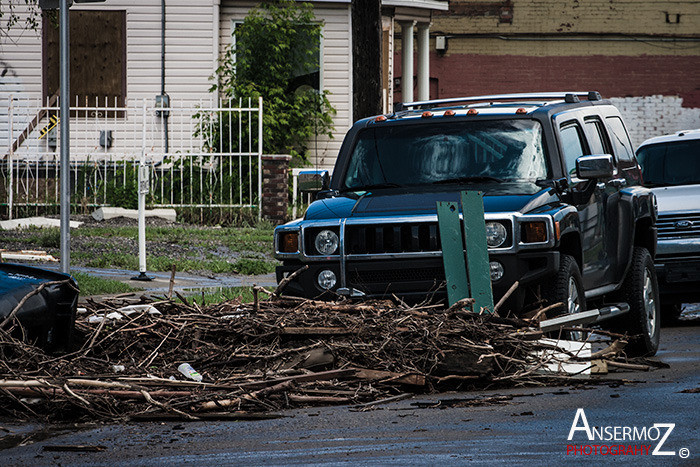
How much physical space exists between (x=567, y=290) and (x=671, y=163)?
612 cm

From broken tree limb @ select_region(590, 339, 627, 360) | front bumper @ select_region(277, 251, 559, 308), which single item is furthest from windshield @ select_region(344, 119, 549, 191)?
broken tree limb @ select_region(590, 339, 627, 360)

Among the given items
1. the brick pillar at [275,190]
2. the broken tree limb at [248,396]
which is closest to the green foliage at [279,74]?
the brick pillar at [275,190]

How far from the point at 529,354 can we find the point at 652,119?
1302 inches

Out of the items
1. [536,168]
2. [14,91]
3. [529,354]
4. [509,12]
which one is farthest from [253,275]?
[509,12]

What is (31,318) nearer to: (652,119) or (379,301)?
(379,301)

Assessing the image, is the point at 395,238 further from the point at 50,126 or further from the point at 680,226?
the point at 50,126

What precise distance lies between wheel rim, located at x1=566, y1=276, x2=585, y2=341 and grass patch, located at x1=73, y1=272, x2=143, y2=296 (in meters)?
5.37

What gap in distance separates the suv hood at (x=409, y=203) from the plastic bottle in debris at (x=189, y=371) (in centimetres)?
159

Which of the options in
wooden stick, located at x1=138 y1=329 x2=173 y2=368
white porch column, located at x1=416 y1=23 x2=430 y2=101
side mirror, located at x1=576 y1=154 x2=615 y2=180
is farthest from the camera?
white porch column, located at x1=416 y1=23 x2=430 y2=101

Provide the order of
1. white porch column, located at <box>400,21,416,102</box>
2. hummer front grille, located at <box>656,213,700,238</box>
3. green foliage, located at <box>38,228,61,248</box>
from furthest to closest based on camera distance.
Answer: white porch column, located at <box>400,21,416,102</box>, green foliage, located at <box>38,228,61,248</box>, hummer front grille, located at <box>656,213,700,238</box>

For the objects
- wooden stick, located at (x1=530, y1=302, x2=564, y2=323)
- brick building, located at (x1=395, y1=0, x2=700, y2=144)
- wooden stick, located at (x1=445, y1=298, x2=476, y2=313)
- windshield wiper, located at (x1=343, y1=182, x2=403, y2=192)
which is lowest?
wooden stick, located at (x1=530, y1=302, x2=564, y2=323)

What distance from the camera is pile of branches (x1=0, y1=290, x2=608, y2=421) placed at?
6.32 m

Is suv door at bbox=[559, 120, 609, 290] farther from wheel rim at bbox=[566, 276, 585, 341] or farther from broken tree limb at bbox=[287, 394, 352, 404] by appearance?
broken tree limb at bbox=[287, 394, 352, 404]

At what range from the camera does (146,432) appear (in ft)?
19.0
